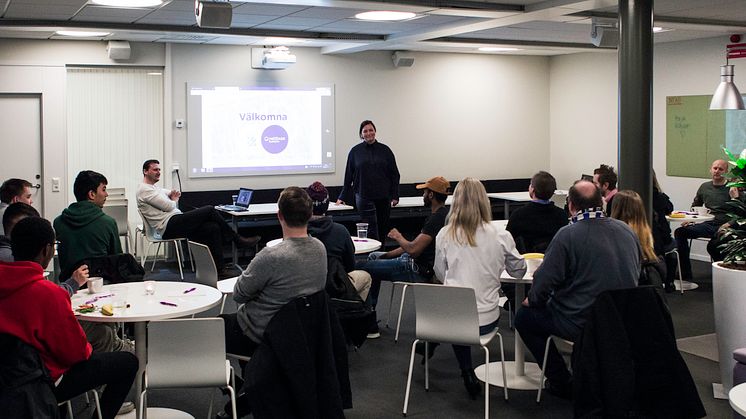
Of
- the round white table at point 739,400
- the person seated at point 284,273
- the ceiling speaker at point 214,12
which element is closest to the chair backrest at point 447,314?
the person seated at point 284,273

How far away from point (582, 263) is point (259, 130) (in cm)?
679

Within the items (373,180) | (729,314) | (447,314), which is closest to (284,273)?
(447,314)

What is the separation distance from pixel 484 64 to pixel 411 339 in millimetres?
6497

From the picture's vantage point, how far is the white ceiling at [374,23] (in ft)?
23.3

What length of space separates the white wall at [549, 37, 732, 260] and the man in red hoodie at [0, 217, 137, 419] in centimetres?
829

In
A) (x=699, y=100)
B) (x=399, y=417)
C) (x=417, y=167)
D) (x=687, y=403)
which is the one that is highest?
(x=699, y=100)

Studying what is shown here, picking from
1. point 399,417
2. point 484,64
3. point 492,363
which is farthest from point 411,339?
point 484,64

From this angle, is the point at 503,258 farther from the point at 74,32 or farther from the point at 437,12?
the point at 74,32

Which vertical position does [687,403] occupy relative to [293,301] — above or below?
below

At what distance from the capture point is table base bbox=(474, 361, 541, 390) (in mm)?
5148

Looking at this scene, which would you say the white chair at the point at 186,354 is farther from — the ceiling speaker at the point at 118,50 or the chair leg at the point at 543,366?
the ceiling speaker at the point at 118,50

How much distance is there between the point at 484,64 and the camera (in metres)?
12.0

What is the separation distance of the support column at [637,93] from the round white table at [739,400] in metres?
3.68

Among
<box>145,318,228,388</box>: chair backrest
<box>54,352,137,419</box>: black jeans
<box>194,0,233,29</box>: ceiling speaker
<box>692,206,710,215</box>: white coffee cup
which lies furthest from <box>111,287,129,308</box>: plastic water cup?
<box>692,206,710,215</box>: white coffee cup
